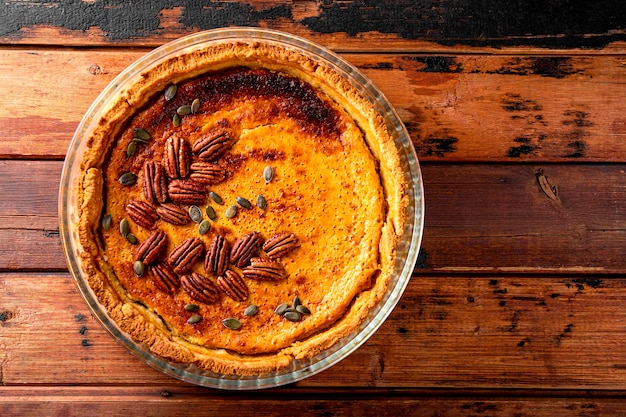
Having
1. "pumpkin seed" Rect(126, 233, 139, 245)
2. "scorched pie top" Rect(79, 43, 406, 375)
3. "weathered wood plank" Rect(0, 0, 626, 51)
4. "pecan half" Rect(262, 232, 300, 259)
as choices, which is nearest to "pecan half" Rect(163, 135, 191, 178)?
"scorched pie top" Rect(79, 43, 406, 375)

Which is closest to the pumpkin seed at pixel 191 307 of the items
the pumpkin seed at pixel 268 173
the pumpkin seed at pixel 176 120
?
the pumpkin seed at pixel 268 173

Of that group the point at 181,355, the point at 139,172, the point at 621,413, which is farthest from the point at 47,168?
the point at 621,413

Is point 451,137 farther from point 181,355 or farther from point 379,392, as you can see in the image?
point 181,355

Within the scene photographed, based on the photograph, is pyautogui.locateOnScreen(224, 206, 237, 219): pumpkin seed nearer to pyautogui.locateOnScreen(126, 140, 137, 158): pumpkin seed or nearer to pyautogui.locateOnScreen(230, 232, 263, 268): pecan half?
pyautogui.locateOnScreen(230, 232, 263, 268): pecan half

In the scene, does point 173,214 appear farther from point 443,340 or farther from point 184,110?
point 443,340

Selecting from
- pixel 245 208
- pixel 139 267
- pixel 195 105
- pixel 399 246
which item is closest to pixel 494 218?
pixel 399 246
